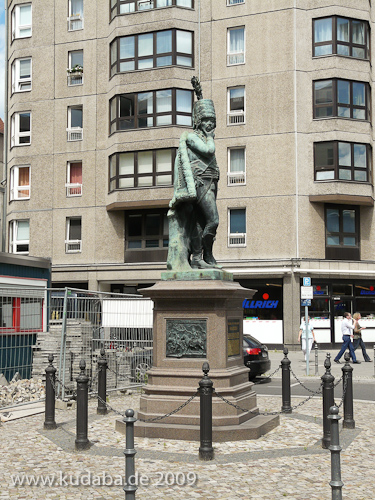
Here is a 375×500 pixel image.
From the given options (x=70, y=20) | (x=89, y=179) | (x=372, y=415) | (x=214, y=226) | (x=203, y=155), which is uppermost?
(x=70, y=20)

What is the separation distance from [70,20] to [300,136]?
1485 centimetres

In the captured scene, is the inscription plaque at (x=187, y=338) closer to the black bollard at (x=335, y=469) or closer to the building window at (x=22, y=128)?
the black bollard at (x=335, y=469)

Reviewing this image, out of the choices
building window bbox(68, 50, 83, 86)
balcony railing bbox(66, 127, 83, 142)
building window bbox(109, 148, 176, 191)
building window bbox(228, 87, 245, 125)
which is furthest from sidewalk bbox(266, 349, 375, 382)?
building window bbox(68, 50, 83, 86)

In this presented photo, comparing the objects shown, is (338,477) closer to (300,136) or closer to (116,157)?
(300,136)

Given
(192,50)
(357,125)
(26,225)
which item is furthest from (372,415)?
(26,225)

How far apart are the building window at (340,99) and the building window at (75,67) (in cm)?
1283

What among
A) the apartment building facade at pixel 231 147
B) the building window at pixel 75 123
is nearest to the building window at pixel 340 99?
the apartment building facade at pixel 231 147

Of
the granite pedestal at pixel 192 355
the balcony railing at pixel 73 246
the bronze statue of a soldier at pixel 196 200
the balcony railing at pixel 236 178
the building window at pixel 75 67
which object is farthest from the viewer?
the building window at pixel 75 67

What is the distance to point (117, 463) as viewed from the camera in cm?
813

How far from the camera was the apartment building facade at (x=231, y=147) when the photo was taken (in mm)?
31359

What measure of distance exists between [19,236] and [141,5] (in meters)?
14.0

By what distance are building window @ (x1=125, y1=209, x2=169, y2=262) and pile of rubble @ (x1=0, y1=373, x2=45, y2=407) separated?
1970 centimetres

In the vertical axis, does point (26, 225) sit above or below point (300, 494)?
above

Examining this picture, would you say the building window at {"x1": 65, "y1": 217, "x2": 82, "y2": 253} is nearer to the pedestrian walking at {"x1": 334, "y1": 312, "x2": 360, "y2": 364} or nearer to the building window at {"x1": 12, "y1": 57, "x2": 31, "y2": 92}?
the building window at {"x1": 12, "y1": 57, "x2": 31, "y2": 92}
